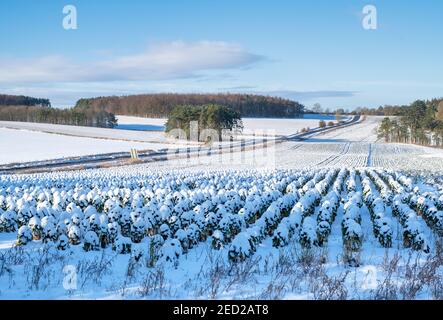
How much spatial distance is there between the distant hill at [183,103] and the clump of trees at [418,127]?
65889 mm

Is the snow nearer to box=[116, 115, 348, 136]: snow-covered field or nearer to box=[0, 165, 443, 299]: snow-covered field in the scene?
box=[116, 115, 348, 136]: snow-covered field

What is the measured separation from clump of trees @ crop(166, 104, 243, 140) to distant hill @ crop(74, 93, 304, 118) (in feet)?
214

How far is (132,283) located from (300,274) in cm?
310

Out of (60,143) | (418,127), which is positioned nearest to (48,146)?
(60,143)

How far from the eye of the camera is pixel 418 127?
9512 centimetres

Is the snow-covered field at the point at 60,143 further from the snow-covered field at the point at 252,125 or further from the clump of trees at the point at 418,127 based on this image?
the clump of trees at the point at 418,127

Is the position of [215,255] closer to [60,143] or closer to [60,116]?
[60,143]

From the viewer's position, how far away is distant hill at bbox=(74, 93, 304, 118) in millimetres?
158000

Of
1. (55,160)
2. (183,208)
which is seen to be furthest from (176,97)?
(183,208)

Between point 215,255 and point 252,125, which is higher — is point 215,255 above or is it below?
below

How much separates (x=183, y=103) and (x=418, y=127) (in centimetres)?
8412

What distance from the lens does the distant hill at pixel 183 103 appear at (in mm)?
158000

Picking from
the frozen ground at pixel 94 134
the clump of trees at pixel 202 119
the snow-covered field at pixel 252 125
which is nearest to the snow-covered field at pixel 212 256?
the frozen ground at pixel 94 134

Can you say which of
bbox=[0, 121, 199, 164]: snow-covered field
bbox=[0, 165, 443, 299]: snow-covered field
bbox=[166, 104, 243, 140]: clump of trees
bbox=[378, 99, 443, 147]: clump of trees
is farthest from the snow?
bbox=[378, 99, 443, 147]: clump of trees
